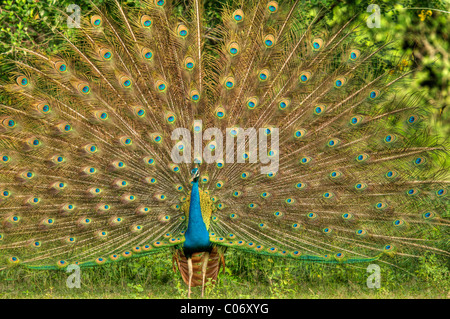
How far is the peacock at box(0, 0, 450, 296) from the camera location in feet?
16.5

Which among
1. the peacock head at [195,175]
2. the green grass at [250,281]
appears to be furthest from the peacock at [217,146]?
the green grass at [250,281]

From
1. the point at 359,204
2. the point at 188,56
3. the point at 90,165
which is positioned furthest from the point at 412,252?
the point at 90,165

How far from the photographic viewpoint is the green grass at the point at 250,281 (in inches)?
211

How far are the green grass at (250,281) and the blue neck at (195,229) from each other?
615mm

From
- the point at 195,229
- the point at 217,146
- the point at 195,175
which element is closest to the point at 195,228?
the point at 195,229

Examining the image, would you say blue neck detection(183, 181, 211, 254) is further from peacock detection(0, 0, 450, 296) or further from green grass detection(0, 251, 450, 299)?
green grass detection(0, 251, 450, 299)

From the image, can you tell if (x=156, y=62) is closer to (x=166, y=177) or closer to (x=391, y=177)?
(x=166, y=177)

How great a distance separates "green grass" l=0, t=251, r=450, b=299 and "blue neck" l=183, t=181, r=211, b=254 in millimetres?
615

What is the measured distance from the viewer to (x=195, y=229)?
4883 millimetres

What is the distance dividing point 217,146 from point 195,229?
34.0 inches

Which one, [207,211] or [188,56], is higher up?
[188,56]

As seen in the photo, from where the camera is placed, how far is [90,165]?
521cm

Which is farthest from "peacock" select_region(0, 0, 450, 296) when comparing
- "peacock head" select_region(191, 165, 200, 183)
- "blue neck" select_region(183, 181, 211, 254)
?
"peacock head" select_region(191, 165, 200, 183)

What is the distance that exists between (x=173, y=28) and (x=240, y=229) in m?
2.06
